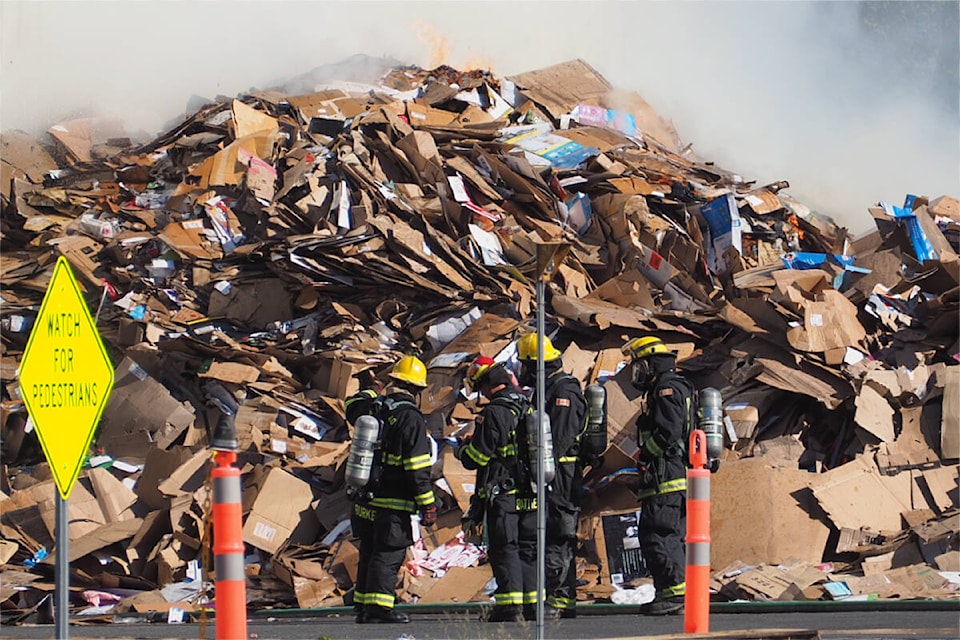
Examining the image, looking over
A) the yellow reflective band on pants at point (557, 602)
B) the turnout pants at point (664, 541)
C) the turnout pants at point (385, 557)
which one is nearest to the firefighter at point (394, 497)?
the turnout pants at point (385, 557)

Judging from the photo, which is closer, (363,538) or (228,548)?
(228,548)

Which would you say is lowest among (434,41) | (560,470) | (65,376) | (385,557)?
(385,557)

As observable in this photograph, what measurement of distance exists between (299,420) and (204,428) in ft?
3.13

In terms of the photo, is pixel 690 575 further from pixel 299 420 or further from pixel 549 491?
pixel 299 420

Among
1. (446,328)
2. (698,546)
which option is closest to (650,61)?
(446,328)

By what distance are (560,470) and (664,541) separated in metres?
0.78

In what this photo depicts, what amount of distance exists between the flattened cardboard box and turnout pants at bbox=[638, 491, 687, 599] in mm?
3062

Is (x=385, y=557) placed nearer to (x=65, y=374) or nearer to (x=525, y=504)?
(x=525, y=504)

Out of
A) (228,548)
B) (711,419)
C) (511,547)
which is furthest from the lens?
(711,419)

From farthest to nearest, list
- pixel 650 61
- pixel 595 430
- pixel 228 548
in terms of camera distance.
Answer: pixel 650 61 < pixel 595 430 < pixel 228 548

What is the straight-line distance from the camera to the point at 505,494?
25.4 feet

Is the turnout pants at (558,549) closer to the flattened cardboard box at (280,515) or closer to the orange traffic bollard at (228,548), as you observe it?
the flattened cardboard box at (280,515)

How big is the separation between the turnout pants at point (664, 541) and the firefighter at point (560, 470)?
460 millimetres

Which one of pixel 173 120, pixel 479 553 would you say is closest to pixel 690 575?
pixel 479 553
